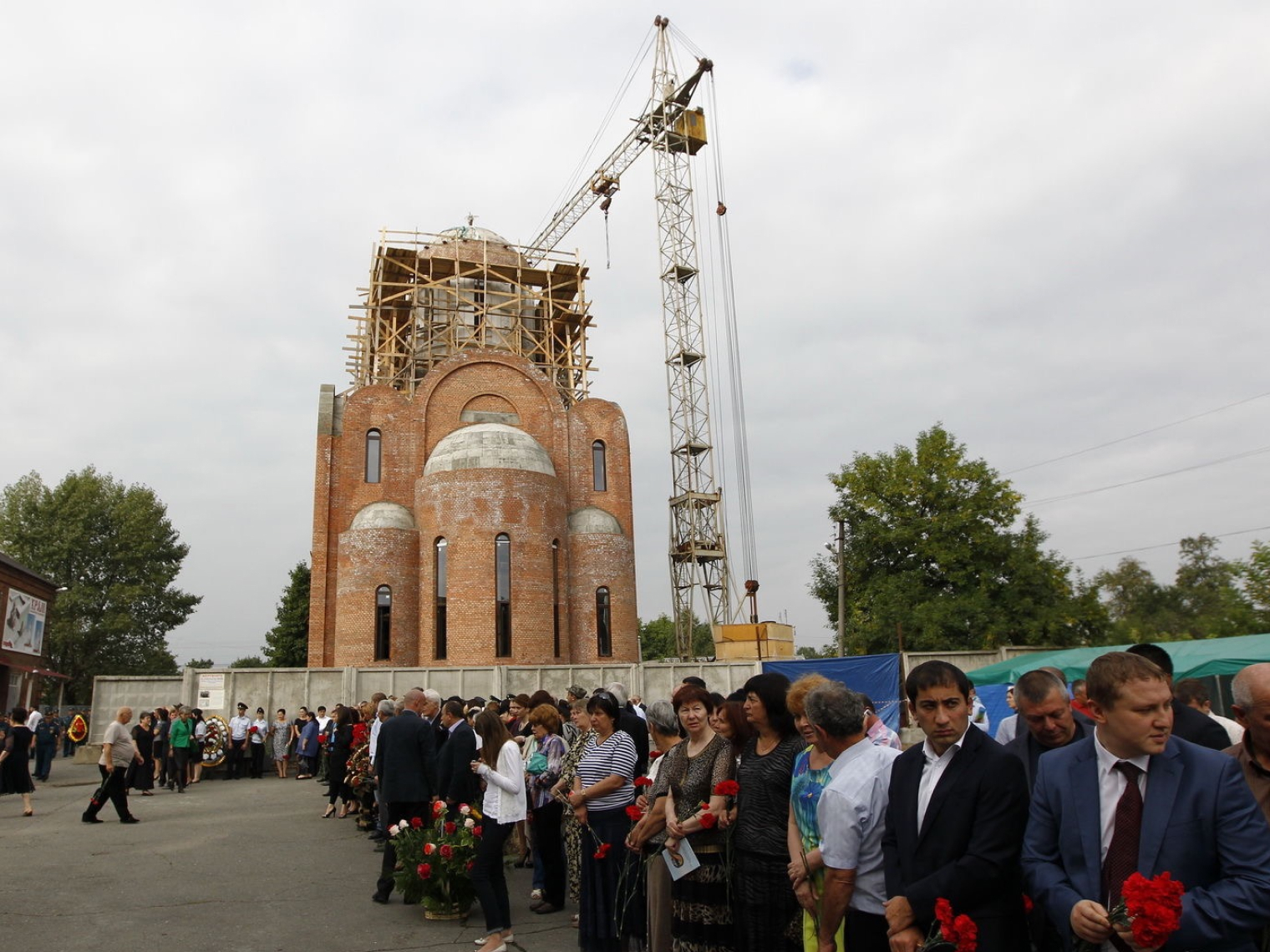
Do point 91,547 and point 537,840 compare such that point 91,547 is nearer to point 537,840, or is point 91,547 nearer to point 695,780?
point 537,840

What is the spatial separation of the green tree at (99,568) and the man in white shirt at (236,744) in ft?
101

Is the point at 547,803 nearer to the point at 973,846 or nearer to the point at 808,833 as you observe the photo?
the point at 808,833

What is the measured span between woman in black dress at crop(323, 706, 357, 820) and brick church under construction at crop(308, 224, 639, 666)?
1453 cm

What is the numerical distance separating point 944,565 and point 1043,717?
27.3 metres

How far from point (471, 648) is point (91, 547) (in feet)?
102

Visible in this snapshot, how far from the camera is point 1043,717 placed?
4484 mm

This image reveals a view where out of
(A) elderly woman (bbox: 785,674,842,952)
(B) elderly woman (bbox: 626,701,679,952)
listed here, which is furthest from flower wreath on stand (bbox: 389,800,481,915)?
(A) elderly woman (bbox: 785,674,842,952)

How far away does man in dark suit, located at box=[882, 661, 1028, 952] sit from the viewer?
350 cm

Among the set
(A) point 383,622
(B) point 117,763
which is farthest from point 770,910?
(A) point 383,622

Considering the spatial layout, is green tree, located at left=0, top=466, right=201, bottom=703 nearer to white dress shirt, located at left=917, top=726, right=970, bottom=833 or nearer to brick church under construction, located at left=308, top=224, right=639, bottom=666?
brick church under construction, located at left=308, top=224, right=639, bottom=666

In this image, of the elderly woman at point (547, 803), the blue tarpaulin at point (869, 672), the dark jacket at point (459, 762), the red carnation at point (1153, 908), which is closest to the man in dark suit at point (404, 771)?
the dark jacket at point (459, 762)

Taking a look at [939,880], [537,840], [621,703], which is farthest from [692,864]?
[621,703]

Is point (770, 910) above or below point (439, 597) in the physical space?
below

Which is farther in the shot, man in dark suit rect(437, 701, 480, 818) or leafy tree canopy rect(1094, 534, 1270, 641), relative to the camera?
leafy tree canopy rect(1094, 534, 1270, 641)
